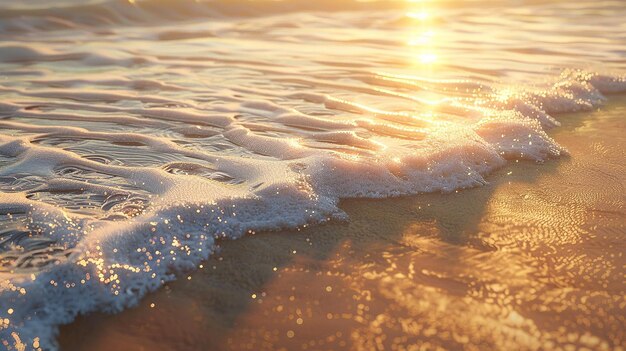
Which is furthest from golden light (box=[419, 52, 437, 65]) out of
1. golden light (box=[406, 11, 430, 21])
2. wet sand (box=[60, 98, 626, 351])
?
golden light (box=[406, 11, 430, 21])

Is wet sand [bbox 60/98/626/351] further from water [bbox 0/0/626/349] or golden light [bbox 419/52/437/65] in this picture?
golden light [bbox 419/52/437/65]

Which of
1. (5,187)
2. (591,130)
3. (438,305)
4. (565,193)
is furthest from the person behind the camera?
(591,130)

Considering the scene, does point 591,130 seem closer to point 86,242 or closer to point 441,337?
point 441,337

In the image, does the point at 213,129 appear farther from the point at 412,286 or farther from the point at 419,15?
the point at 419,15

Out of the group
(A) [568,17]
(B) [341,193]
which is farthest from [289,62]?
(A) [568,17]

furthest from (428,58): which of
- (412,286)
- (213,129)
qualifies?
(412,286)
